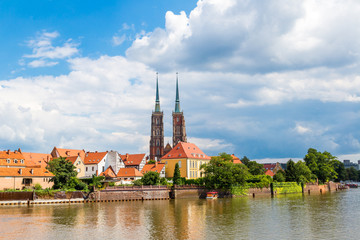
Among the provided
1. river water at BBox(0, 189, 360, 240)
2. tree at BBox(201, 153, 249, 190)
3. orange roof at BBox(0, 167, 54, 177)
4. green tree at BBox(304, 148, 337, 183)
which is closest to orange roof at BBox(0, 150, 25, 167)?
orange roof at BBox(0, 167, 54, 177)

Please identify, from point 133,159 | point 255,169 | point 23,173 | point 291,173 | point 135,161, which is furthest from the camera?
point 133,159

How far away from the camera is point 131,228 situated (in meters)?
39.1

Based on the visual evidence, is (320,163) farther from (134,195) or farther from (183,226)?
(183,226)

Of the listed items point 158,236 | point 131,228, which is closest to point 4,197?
point 131,228

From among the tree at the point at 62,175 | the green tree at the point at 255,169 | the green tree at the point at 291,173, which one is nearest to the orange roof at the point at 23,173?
the tree at the point at 62,175

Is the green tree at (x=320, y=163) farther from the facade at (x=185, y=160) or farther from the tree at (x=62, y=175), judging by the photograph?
the tree at (x=62, y=175)

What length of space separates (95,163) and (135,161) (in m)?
20.6

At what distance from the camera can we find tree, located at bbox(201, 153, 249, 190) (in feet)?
282

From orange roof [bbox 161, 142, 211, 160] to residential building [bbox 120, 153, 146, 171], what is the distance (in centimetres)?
2075

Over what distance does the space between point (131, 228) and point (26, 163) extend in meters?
65.5

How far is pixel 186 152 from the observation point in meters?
112

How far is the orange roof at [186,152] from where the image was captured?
111 metres

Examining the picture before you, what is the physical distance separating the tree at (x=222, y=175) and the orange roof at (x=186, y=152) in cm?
2160

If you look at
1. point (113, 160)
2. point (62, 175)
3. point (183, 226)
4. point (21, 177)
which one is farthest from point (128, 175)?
point (183, 226)
